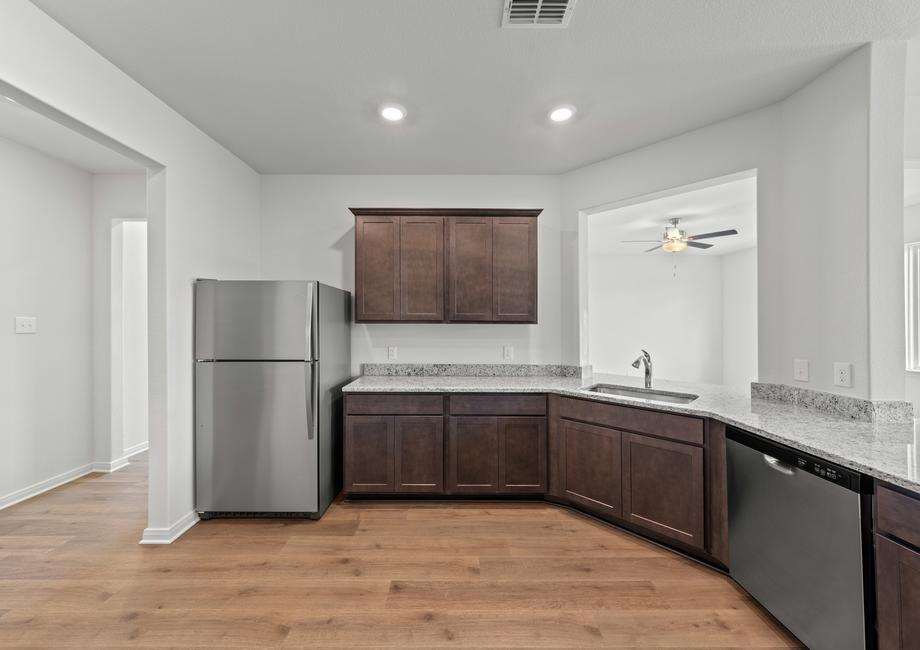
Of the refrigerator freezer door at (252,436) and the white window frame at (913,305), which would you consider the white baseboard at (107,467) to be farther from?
the white window frame at (913,305)

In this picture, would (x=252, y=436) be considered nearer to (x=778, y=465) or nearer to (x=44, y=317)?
(x=44, y=317)

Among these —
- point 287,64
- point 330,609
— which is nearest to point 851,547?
point 330,609

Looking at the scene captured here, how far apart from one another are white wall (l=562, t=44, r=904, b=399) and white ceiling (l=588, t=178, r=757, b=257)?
94cm

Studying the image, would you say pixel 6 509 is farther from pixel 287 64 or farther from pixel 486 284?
pixel 486 284

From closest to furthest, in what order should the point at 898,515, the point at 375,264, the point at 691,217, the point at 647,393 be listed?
1. the point at 898,515
2. the point at 647,393
3. the point at 375,264
4. the point at 691,217

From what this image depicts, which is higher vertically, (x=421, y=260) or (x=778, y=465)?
(x=421, y=260)

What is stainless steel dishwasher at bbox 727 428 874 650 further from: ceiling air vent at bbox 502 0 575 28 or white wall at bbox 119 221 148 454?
white wall at bbox 119 221 148 454

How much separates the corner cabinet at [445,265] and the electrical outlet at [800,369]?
171 centimetres

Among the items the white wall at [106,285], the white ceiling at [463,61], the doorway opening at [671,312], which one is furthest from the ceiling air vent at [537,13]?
the doorway opening at [671,312]

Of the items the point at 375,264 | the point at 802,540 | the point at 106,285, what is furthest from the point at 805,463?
the point at 106,285

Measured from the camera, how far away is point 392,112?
2605mm

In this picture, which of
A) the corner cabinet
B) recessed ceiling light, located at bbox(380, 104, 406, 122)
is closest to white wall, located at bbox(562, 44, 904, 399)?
the corner cabinet

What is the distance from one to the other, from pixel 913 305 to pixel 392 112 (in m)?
5.54

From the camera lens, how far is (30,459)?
318cm
